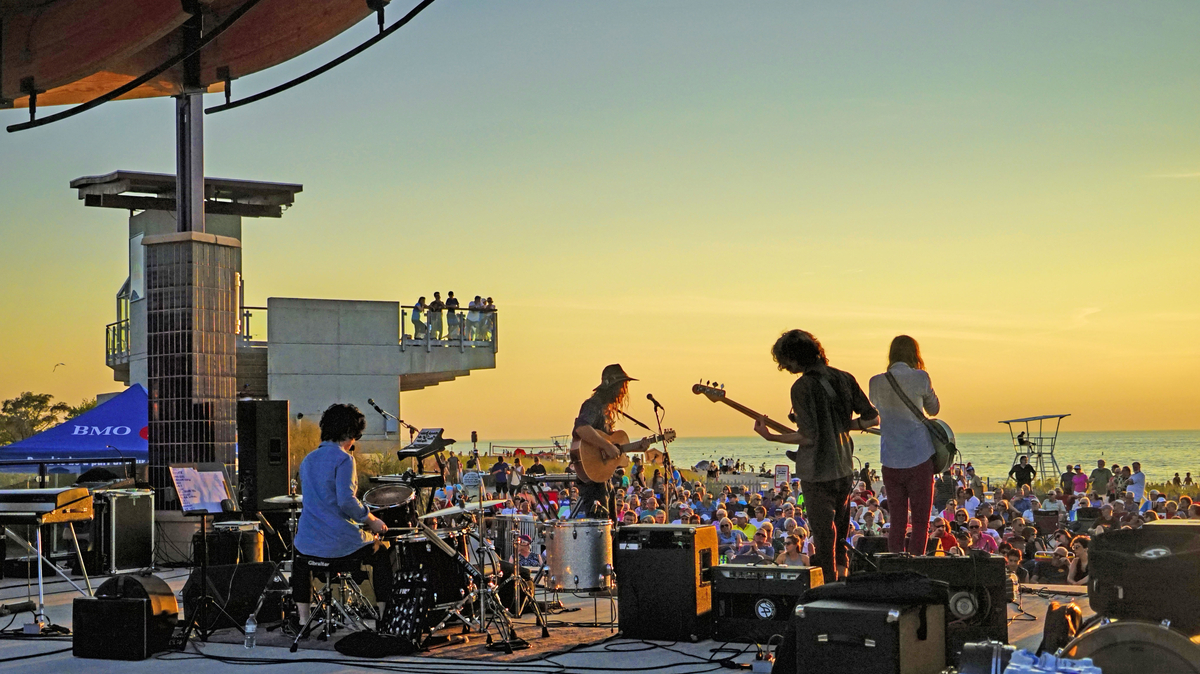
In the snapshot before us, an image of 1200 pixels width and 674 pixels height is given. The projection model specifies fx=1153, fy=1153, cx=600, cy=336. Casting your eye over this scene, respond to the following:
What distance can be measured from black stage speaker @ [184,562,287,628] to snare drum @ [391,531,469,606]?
3.95 feet

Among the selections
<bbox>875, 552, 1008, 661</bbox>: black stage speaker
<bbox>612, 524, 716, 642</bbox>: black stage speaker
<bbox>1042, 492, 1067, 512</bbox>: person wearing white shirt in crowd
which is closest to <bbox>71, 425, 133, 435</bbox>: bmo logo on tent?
<bbox>612, 524, 716, 642</bbox>: black stage speaker

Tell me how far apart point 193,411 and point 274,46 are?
23.9 feet

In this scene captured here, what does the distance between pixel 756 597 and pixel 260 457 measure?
18.1 feet

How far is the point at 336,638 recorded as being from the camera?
757cm

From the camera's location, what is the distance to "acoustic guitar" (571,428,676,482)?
851cm

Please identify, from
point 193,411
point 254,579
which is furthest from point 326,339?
point 254,579

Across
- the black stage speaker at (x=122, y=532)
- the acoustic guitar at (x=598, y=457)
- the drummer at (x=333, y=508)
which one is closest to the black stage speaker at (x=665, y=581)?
the acoustic guitar at (x=598, y=457)

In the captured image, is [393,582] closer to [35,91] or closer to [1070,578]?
[35,91]

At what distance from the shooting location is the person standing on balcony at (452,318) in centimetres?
3291

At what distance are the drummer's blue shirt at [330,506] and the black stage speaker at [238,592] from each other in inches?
36.6

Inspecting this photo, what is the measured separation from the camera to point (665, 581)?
7172mm

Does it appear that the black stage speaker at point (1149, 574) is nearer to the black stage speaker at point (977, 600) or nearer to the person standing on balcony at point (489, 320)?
the black stage speaker at point (977, 600)

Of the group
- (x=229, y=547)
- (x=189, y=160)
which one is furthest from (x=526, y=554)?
(x=189, y=160)

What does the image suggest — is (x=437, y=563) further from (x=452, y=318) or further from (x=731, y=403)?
(x=452, y=318)
